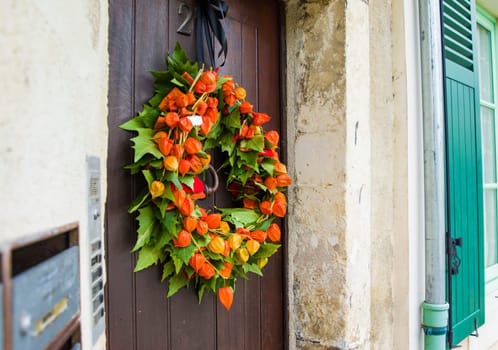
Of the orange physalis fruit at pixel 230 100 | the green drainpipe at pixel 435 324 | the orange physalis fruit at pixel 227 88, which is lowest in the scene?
the green drainpipe at pixel 435 324

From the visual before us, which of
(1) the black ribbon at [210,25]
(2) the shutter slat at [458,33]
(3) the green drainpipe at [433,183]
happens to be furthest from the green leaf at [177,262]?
(2) the shutter slat at [458,33]

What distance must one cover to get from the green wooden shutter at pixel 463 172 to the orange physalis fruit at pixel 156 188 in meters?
1.47

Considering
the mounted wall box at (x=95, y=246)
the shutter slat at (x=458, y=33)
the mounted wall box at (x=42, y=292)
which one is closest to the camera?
the mounted wall box at (x=42, y=292)

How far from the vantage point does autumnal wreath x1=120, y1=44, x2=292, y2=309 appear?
3.22ft

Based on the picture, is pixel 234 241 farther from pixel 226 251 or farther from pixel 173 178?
pixel 173 178

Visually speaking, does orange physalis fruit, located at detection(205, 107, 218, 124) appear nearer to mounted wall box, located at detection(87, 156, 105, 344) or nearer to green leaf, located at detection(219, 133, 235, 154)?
green leaf, located at detection(219, 133, 235, 154)

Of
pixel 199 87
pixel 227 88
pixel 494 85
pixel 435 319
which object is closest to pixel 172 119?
pixel 199 87

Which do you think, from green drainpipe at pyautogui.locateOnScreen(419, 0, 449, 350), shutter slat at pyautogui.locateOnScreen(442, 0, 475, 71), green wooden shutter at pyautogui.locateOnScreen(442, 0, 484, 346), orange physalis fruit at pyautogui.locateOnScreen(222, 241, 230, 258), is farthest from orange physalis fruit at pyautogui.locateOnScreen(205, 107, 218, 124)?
shutter slat at pyautogui.locateOnScreen(442, 0, 475, 71)

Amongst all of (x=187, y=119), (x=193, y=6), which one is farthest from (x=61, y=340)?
(x=193, y=6)

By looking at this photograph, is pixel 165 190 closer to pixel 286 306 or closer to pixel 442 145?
pixel 286 306

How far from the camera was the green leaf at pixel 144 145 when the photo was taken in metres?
0.95

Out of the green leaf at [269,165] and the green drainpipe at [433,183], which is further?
the green drainpipe at [433,183]

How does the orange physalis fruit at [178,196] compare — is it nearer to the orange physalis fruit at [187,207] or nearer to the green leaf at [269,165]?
the orange physalis fruit at [187,207]

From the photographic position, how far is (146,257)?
1.02 metres
